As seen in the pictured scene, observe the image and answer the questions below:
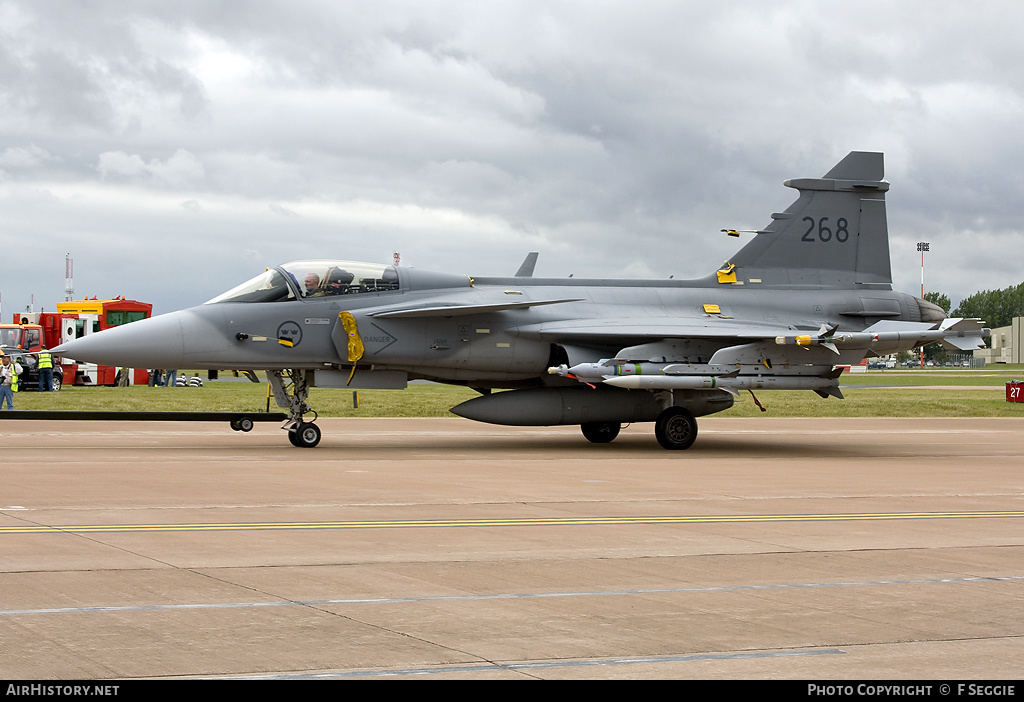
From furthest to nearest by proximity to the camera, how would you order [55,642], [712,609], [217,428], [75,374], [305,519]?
1. [75,374]
2. [217,428]
3. [305,519]
4. [712,609]
5. [55,642]

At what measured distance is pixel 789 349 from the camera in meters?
19.2

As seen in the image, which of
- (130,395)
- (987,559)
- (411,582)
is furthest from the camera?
(130,395)

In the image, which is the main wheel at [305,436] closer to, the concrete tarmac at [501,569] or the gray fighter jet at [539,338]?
the gray fighter jet at [539,338]

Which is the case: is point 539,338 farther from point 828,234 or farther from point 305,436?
point 828,234

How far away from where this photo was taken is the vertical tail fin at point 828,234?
21.6m

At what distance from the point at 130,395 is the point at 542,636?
31.6m

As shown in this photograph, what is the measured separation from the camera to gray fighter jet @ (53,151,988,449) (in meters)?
18.0

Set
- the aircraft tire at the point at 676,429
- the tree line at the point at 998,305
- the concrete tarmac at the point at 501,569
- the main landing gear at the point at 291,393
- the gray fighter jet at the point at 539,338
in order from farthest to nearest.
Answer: the tree line at the point at 998,305, the aircraft tire at the point at 676,429, the main landing gear at the point at 291,393, the gray fighter jet at the point at 539,338, the concrete tarmac at the point at 501,569

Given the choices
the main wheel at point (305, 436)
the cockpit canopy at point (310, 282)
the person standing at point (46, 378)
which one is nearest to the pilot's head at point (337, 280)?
the cockpit canopy at point (310, 282)

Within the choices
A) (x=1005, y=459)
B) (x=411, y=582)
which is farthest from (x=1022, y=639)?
(x=1005, y=459)

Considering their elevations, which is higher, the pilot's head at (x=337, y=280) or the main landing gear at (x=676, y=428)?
the pilot's head at (x=337, y=280)

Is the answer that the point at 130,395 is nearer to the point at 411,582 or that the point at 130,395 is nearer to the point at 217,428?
the point at 217,428

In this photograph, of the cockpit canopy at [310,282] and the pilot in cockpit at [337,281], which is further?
the pilot in cockpit at [337,281]

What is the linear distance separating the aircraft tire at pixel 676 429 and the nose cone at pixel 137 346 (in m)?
7.91
